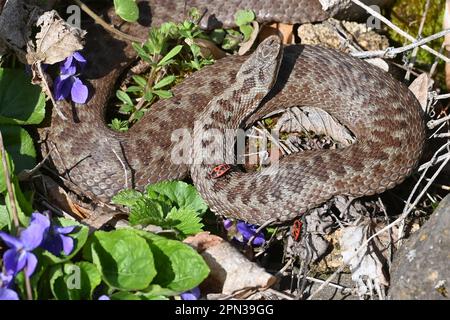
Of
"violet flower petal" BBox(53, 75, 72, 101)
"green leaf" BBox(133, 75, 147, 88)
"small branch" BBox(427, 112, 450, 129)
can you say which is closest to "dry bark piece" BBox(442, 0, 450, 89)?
"small branch" BBox(427, 112, 450, 129)

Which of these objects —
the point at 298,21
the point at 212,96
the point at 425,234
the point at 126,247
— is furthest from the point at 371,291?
the point at 298,21

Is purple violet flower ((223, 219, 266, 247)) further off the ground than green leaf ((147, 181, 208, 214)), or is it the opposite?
green leaf ((147, 181, 208, 214))

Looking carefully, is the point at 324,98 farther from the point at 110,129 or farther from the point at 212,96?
the point at 110,129

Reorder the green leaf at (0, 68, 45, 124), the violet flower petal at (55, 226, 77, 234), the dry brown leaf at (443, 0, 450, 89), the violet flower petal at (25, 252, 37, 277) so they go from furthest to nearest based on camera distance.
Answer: the dry brown leaf at (443, 0, 450, 89) < the green leaf at (0, 68, 45, 124) < the violet flower petal at (55, 226, 77, 234) < the violet flower petal at (25, 252, 37, 277)

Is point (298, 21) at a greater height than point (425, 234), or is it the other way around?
point (298, 21)

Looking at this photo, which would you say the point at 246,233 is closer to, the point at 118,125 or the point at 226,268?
the point at 226,268

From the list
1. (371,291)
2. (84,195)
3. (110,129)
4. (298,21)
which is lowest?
(371,291)

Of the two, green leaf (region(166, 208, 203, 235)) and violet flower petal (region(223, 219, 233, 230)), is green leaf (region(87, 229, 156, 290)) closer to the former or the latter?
green leaf (region(166, 208, 203, 235))

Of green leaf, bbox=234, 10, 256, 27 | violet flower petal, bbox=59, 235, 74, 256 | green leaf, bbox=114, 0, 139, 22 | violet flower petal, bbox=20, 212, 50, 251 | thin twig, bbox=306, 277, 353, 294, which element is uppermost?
green leaf, bbox=114, 0, 139, 22
